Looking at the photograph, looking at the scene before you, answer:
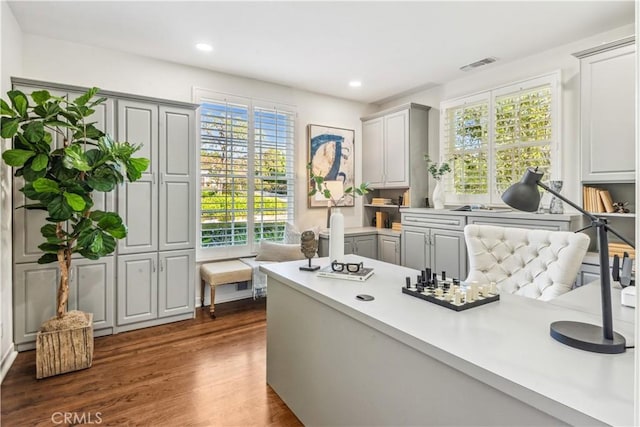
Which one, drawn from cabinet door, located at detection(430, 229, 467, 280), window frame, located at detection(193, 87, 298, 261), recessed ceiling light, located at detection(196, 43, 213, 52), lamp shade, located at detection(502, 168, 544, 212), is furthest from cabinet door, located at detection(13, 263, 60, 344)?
cabinet door, located at detection(430, 229, 467, 280)

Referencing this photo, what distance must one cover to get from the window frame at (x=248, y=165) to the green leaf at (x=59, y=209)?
5.21 feet

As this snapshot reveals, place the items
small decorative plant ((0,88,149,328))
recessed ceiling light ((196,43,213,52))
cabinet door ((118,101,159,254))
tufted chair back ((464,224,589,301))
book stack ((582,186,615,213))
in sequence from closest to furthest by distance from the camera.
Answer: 1. tufted chair back ((464,224,589,301))
2. small decorative plant ((0,88,149,328))
3. book stack ((582,186,615,213))
4. cabinet door ((118,101,159,254))
5. recessed ceiling light ((196,43,213,52))

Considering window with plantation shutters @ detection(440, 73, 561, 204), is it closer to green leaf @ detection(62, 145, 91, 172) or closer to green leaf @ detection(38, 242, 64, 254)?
green leaf @ detection(62, 145, 91, 172)

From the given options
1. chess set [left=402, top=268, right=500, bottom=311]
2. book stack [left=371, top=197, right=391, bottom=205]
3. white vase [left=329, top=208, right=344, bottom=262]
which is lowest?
chess set [left=402, top=268, right=500, bottom=311]

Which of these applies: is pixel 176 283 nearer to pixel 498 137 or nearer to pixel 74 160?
pixel 74 160

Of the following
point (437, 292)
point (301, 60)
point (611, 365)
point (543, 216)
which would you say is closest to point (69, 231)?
point (301, 60)

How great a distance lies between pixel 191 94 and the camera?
394 cm

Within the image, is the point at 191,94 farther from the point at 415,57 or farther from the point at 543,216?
the point at 543,216

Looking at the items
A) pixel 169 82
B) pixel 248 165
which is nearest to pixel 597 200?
pixel 248 165

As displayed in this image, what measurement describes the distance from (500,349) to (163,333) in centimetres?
308

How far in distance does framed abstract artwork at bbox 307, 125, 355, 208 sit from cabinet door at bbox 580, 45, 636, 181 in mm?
2919

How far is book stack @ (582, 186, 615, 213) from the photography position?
2.91m

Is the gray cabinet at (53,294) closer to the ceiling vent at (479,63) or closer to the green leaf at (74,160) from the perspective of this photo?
the green leaf at (74,160)

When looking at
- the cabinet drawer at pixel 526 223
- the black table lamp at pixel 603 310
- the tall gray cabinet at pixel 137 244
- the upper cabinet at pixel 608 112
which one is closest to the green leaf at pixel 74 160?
the tall gray cabinet at pixel 137 244
